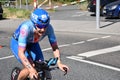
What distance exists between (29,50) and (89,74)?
3299 mm

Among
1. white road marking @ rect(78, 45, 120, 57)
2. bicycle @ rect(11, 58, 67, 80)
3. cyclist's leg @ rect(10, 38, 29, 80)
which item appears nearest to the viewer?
bicycle @ rect(11, 58, 67, 80)

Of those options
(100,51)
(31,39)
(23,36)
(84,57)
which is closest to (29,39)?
(31,39)

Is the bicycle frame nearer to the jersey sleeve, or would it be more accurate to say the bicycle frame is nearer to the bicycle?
the bicycle

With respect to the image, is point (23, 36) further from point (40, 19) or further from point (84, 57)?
point (84, 57)

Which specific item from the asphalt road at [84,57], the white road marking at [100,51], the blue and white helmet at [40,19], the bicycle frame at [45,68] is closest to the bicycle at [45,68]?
the bicycle frame at [45,68]

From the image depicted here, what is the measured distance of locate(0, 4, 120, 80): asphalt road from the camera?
8.67 meters

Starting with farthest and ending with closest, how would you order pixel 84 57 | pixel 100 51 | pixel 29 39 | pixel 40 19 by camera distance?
pixel 100 51
pixel 84 57
pixel 29 39
pixel 40 19

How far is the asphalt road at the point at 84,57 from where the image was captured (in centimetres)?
867

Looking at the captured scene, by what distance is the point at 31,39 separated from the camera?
211 inches

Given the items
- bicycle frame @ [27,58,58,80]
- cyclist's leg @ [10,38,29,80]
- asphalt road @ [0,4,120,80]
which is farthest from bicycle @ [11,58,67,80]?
asphalt road @ [0,4,120,80]

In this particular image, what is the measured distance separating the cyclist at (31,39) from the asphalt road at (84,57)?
2.86 metres

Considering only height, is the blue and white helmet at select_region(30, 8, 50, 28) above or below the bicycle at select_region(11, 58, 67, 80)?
above

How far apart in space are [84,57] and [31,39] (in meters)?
5.74

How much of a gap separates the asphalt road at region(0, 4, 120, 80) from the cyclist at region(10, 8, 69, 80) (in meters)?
2.86
